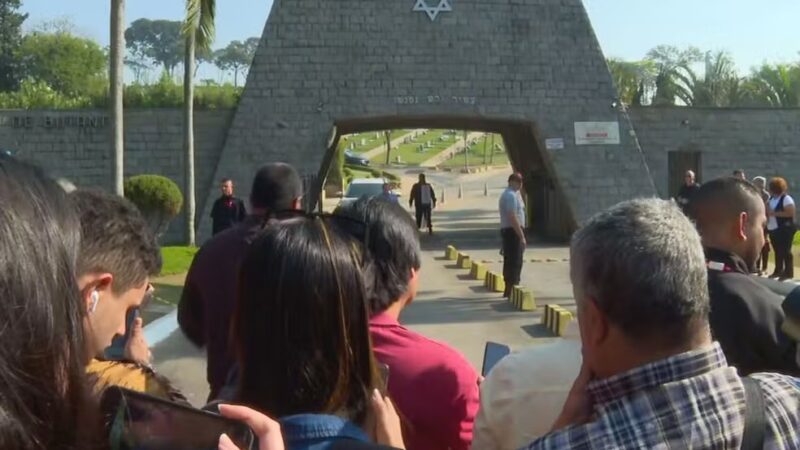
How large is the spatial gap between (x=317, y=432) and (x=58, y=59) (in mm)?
59494

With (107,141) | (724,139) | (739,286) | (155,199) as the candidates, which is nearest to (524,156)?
(724,139)

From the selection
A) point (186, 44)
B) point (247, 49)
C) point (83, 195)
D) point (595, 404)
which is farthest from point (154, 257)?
point (247, 49)

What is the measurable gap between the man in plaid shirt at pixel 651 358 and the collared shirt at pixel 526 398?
79 centimetres

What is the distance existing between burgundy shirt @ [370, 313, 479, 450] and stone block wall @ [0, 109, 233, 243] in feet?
74.1

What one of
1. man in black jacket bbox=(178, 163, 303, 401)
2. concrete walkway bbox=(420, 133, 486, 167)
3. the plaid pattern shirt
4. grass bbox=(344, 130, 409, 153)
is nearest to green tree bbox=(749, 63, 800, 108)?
concrete walkway bbox=(420, 133, 486, 167)

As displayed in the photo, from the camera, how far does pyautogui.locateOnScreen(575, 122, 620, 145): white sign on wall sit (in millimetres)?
26141

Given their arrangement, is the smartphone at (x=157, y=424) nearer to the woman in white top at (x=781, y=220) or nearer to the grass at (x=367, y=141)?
the woman in white top at (x=781, y=220)

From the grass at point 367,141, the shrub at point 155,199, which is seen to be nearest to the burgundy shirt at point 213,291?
the shrub at point 155,199

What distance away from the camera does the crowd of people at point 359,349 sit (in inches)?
58.4

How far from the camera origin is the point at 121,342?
336 cm

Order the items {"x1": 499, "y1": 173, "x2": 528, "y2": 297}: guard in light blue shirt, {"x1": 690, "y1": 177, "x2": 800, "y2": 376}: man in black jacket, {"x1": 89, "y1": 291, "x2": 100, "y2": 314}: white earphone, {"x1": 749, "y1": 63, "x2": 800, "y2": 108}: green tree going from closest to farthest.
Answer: {"x1": 89, "y1": 291, "x2": 100, "y2": 314}: white earphone → {"x1": 690, "y1": 177, "x2": 800, "y2": 376}: man in black jacket → {"x1": 499, "y1": 173, "x2": 528, "y2": 297}: guard in light blue shirt → {"x1": 749, "y1": 63, "x2": 800, "y2": 108}: green tree

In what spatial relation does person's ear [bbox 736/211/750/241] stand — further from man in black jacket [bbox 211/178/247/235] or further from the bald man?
man in black jacket [bbox 211/178/247/235]

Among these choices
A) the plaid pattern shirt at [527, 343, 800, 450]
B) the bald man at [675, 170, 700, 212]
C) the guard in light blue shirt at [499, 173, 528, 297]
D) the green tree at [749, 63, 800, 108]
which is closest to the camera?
the plaid pattern shirt at [527, 343, 800, 450]

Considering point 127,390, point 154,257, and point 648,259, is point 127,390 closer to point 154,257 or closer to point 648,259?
point 648,259
